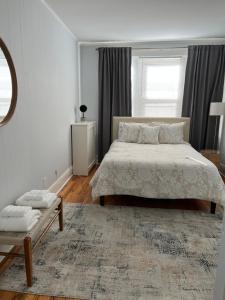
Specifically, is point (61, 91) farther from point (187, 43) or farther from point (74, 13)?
point (187, 43)

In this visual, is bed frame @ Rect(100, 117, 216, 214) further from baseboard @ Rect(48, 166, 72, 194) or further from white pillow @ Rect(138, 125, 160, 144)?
baseboard @ Rect(48, 166, 72, 194)

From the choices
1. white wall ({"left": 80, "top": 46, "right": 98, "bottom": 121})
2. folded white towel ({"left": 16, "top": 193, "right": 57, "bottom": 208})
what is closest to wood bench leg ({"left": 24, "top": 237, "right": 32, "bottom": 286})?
folded white towel ({"left": 16, "top": 193, "right": 57, "bottom": 208})

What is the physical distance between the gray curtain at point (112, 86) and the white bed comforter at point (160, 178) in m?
1.91

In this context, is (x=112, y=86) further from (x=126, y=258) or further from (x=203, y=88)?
(x=126, y=258)

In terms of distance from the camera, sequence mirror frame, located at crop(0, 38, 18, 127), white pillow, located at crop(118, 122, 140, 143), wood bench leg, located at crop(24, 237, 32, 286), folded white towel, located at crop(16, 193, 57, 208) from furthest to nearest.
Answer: white pillow, located at crop(118, 122, 140, 143) → folded white towel, located at crop(16, 193, 57, 208) → mirror frame, located at crop(0, 38, 18, 127) → wood bench leg, located at crop(24, 237, 32, 286)

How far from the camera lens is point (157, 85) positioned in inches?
179

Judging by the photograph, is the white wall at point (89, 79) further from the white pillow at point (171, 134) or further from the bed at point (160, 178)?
the bed at point (160, 178)

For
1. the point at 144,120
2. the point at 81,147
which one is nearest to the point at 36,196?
the point at 81,147

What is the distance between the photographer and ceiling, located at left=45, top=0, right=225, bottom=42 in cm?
270

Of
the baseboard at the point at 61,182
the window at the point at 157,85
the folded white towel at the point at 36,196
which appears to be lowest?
the baseboard at the point at 61,182

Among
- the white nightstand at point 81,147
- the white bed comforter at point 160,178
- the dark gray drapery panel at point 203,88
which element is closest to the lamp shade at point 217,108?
the dark gray drapery panel at point 203,88

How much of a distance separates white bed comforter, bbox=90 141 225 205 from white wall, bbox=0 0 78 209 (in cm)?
85

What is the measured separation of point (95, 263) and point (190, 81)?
379 centimetres

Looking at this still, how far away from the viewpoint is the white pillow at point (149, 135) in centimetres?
390
